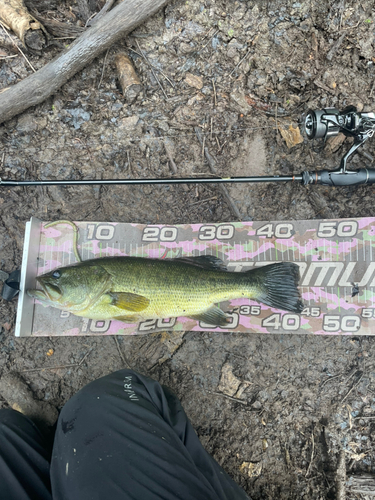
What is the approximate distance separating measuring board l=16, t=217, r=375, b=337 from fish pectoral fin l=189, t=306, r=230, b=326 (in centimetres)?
18

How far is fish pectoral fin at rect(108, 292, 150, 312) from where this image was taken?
118 inches

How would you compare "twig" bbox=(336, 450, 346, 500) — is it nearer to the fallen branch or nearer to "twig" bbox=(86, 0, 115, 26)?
the fallen branch

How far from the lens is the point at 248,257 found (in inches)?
132

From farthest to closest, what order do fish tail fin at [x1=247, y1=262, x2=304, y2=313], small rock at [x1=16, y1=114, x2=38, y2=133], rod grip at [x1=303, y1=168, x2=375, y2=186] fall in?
small rock at [x1=16, y1=114, x2=38, y2=133] → fish tail fin at [x1=247, y1=262, x2=304, y2=313] → rod grip at [x1=303, y1=168, x2=375, y2=186]

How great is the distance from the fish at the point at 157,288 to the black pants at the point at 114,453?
660 millimetres

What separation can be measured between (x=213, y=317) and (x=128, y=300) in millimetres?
840

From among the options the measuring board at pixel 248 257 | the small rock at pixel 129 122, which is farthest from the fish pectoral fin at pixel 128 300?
the small rock at pixel 129 122

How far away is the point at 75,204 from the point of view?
3.41m

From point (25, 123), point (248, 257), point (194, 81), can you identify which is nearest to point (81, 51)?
point (25, 123)

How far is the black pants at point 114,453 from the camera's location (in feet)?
7.21

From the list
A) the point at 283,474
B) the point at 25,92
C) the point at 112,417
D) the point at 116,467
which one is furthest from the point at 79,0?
the point at 283,474

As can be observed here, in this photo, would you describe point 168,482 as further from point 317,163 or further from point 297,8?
point 297,8

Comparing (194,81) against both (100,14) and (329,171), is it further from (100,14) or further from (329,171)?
(329,171)

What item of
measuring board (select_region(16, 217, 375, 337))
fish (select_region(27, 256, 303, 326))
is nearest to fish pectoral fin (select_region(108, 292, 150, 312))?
fish (select_region(27, 256, 303, 326))
